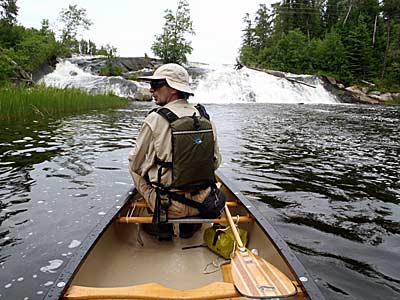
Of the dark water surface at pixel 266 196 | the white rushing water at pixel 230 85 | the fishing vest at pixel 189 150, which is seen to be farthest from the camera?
the white rushing water at pixel 230 85

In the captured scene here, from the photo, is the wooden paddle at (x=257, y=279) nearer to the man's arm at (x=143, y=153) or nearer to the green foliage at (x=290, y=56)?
the man's arm at (x=143, y=153)

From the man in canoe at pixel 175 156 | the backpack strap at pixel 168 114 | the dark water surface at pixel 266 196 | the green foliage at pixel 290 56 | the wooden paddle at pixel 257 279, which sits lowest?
the dark water surface at pixel 266 196

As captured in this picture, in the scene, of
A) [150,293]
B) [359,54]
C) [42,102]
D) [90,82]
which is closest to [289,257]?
[150,293]

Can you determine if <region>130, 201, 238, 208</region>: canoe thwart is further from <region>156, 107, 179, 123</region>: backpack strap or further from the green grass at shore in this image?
the green grass at shore

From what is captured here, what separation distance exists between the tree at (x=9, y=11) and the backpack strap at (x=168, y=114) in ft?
121

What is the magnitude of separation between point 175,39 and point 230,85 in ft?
57.0

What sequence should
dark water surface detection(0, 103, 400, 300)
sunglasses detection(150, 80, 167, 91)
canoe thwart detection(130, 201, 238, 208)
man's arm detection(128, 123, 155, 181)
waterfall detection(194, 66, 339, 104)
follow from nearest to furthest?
man's arm detection(128, 123, 155, 181)
sunglasses detection(150, 80, 167, 91)
dark water surface detection(0, 103, 400, 300)
canoe thwart detection(130, 201, 238, 208)
waterfall detection(194, 66, 339, 104)

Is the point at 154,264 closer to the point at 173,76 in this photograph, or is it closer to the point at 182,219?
the point at 182,219

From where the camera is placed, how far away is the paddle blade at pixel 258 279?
6.10 ft

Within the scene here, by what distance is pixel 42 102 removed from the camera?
11961mm

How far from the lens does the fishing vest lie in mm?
2719

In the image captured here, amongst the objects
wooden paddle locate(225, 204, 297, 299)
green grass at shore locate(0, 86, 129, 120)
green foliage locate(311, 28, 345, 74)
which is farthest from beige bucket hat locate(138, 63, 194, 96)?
green foliage locate(311, 28, 345, 74)

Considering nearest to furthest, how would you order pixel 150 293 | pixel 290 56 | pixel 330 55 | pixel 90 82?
pixel 150 293 → pixel 90 82 → pixel 330 55 → pixel 290 56

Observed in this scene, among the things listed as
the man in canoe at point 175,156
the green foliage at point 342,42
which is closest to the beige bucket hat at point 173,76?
the man in canoe at point 175,156
